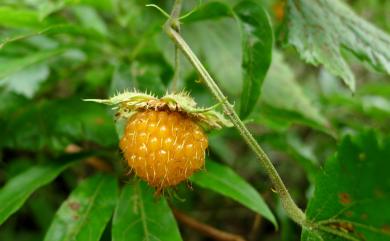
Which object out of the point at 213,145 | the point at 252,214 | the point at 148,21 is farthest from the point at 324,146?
the point at 148,21

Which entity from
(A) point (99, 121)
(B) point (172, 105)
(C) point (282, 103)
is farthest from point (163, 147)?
(C) point (282, 103)

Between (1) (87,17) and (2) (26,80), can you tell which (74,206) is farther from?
(1) (87,17)

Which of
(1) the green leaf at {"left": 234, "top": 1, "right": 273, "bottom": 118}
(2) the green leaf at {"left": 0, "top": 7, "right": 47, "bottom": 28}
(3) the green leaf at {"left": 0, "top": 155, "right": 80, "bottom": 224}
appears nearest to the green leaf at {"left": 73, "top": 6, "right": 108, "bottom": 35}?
(2) the green leaf at {"left": 0, "top": 7, "right": 47, "bottom": 28}

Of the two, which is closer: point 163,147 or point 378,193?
point 378,193

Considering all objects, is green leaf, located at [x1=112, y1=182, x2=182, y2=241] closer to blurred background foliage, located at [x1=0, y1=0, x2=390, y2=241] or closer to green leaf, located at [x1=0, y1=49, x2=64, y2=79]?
blurred background foliage, located at [x1=0, y1=0, x2=390, y2=241]

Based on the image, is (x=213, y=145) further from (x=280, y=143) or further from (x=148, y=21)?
(x=148, y=21)

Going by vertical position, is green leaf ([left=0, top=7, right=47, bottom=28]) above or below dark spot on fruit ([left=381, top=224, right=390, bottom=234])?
above
